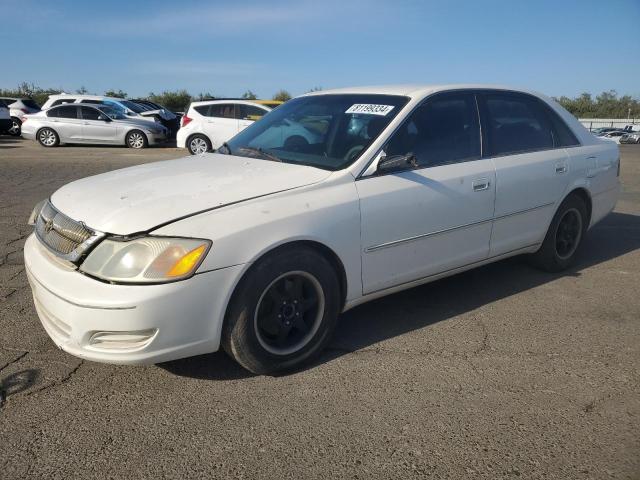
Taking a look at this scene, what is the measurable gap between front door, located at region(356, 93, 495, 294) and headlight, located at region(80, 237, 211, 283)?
3.41 ft

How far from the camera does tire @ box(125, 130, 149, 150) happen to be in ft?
54.9

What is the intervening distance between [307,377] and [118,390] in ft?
3.26

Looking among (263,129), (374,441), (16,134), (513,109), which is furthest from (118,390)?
(16,134)

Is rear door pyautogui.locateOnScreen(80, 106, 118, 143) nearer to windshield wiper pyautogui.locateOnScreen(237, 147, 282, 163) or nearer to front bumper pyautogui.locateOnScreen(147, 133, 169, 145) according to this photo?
front bumper pyautogui.locateOnScreen(147, 133, 169, 145)

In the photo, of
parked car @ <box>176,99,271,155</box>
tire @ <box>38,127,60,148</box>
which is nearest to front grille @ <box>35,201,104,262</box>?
parked car @ <box>176,99,271,155</box>

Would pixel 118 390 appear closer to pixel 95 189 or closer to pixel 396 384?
pixel 95 189

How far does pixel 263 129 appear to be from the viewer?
4125 mm

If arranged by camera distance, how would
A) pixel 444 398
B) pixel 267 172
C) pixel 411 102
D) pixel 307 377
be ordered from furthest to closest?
pixel 411 102, pixel 267 172, pixel 307 377, pixel 444 398

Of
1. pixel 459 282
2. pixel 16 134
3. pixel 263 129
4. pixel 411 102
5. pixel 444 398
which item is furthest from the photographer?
pixel 16 134

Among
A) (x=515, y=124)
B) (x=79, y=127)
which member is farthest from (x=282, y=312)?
(x=79, y=127)

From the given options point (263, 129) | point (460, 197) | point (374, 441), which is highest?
point (263, 129)

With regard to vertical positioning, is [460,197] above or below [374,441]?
above

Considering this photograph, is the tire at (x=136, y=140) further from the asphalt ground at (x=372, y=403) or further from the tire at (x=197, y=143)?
the asphalt ground at (x=372, y=403)

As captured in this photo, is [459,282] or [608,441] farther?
[459,282]
